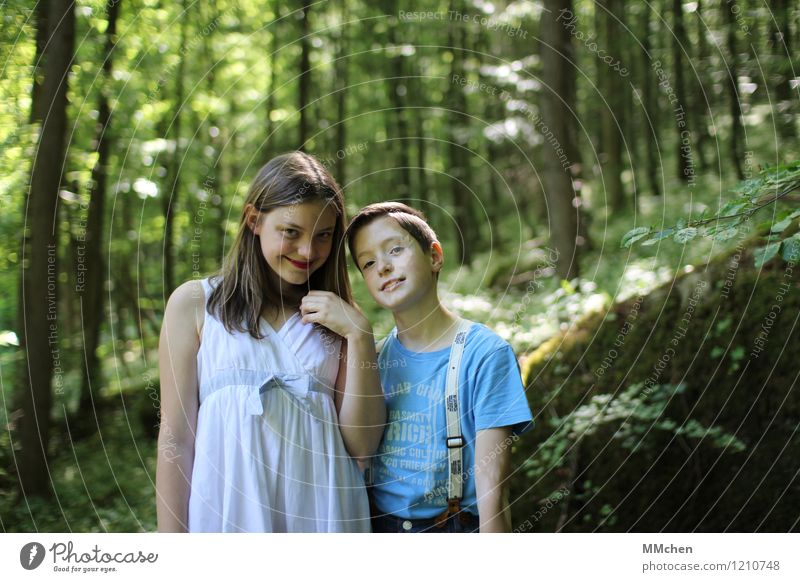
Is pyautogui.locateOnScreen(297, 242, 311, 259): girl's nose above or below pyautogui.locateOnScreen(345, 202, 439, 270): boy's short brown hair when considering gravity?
below

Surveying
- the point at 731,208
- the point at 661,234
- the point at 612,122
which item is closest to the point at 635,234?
the point at 661,234

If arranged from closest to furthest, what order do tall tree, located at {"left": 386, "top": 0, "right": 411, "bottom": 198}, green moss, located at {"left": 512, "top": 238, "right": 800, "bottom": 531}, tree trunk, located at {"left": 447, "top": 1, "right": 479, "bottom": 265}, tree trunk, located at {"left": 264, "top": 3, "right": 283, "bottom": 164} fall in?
1. green moss, located at {"left": 512, "top": 238, "right": 800, "bottom": 531}
2. tree trunk, located at {"left": 264, "top": 3, "right": 283, "bottom": 164}
3. tall tree, located at {"left": 386, "top": 0, "right": 411, "bottom": 198}
4. tree trunk, located at {"left": 447, "top": 1, "right": 479, "bottom": 265}

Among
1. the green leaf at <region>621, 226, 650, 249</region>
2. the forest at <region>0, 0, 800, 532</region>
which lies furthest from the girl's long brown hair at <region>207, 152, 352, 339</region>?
the green leaf at <region>621, 226, 650, 249</region>

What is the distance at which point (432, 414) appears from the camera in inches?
80.0

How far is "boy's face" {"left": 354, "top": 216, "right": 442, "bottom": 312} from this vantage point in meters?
2.06

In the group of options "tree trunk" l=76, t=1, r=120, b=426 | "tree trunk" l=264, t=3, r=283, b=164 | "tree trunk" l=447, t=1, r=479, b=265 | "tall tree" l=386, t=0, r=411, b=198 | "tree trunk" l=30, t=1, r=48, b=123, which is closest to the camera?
"tree trunk" l=30, t=1, r=48, b=123

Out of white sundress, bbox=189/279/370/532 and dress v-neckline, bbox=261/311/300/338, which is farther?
dress v-neckline, bbox=261/311/300/338

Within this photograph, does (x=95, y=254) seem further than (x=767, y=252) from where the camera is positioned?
Yes

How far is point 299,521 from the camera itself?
208 cm

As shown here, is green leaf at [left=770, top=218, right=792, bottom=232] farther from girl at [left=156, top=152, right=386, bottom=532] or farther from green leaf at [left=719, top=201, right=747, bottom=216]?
girl at [left=156, top=152, right=386, bottom=532]

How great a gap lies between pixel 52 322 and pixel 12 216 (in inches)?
24.7

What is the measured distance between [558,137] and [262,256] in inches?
142

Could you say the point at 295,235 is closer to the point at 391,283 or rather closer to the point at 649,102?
the point at 391,283
